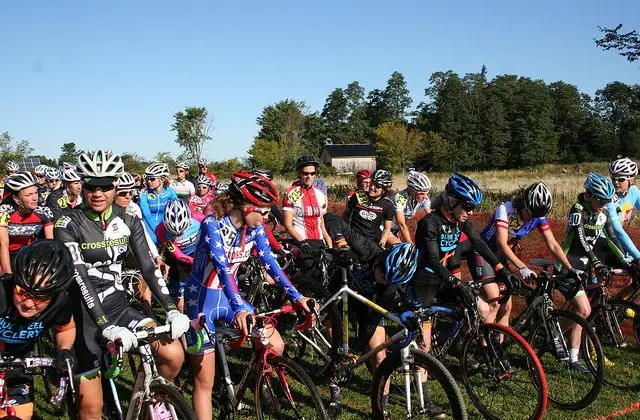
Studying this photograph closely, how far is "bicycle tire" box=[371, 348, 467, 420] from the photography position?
394 cm

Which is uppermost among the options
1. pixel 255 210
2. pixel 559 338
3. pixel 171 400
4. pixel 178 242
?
pixel 255 210

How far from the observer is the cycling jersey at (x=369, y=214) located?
8164 mm

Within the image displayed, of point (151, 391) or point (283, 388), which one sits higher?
point (151, 391)

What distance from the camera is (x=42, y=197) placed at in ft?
32.8

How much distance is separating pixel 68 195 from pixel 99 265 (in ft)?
17.3

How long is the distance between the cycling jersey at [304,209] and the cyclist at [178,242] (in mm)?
1577

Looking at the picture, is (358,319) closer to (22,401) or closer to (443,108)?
(22,401)

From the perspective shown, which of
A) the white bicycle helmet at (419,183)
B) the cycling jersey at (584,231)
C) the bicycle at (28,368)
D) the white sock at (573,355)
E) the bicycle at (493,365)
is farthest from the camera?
the white bicycle helmet at (419,183)

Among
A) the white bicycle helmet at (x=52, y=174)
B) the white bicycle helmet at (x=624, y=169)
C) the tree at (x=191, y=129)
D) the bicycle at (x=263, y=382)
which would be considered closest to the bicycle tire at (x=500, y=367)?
the bicycle at (x=263, y=382)

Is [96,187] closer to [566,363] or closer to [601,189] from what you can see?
[566,363]

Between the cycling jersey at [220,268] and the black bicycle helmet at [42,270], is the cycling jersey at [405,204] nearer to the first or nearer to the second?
the cycling jersey at [220,268]

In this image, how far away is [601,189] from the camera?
608 cm

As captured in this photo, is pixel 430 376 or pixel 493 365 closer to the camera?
pixel 430 376

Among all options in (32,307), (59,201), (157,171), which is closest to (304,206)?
(157,171)
